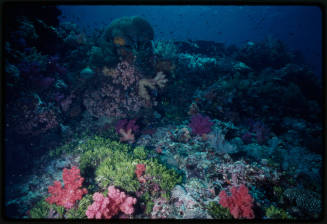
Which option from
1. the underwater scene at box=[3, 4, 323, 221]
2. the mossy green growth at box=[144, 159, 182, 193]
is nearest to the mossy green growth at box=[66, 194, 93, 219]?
the underwater scene at box=[3, 4, 323, 221]

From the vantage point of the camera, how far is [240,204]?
2.93 meters

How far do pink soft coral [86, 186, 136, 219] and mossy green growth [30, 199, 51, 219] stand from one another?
1.32 metres

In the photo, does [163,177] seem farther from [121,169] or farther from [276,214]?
[276,214]

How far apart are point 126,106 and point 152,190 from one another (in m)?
3.31

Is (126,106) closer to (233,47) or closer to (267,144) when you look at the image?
(267,144)

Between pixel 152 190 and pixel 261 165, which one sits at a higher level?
pixel 261 165

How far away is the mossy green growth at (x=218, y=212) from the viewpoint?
2985mm

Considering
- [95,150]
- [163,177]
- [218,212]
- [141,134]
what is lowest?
[141,134]

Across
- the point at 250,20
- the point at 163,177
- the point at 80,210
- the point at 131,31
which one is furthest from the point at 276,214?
the point at 250,20

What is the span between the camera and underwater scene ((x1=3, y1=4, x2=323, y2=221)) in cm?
336

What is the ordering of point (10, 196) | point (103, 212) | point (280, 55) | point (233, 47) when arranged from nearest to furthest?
point (103, 212)
point (10, 196)
point (280, 55)
point (233, 47)

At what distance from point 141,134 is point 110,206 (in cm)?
352

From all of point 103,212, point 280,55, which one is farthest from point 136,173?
point 280,55

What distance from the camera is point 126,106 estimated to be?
20.2ft
